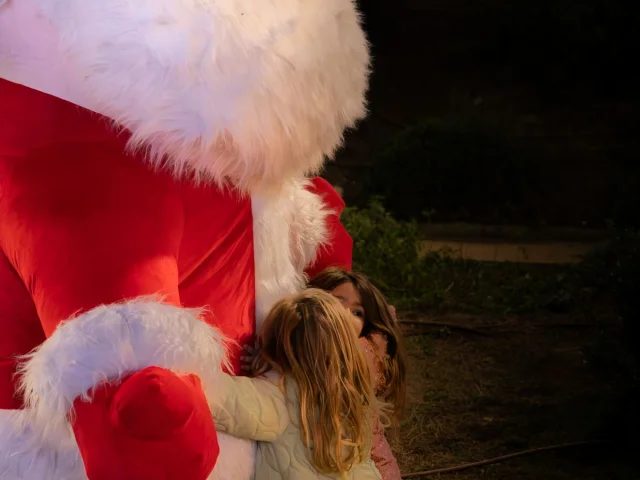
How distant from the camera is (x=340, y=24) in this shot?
38.8 inches

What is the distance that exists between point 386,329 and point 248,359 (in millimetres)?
549

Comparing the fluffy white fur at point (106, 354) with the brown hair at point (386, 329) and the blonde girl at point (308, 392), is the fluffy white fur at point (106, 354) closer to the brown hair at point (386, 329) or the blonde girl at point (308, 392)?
the blonde girl at point (308, 392)

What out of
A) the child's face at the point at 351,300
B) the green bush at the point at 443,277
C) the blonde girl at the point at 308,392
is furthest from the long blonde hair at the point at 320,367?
the green bush at the point at 443,277

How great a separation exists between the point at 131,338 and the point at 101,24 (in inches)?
13.9

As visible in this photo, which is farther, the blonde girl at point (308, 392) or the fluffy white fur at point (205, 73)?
the blonde girl at point (308, 392)

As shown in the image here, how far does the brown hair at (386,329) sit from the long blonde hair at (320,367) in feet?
0.80

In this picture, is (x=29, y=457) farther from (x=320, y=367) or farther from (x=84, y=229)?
(x=320, y=367)

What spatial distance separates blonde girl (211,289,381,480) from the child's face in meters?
0.19

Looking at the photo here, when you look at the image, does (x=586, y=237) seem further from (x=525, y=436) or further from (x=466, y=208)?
(x=525, y=436)

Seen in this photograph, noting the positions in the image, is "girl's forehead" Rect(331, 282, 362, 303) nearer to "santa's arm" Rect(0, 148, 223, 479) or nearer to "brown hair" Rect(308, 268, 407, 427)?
"brown hair" Rect(308, 268, 407, 427)

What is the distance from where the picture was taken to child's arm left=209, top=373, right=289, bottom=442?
1.02 metres

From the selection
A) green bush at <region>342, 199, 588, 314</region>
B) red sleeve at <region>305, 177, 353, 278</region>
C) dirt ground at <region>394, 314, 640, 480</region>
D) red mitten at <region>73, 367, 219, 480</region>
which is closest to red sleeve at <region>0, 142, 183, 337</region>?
red mitten at <region>73, 367, 219, 480</region>

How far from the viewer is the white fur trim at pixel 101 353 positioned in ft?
2.55

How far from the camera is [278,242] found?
1.12 metres
